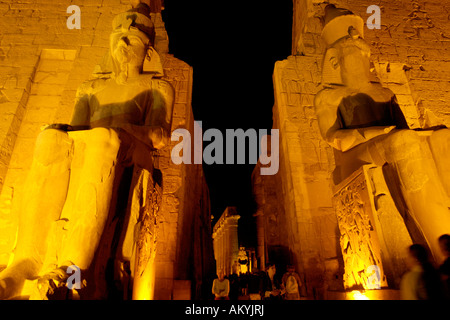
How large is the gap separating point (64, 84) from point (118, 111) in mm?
2383

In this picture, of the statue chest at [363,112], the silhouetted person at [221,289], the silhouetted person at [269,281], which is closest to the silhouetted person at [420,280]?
the statue chest at [363,112]

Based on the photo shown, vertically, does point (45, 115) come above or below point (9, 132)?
above

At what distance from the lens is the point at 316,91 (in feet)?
16.9

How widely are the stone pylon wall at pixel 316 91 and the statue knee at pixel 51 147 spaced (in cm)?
333

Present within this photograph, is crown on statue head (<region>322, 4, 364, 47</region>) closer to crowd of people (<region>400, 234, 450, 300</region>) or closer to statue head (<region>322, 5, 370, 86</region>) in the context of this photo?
statue head (<region>322, 5, 370, 86</region>)

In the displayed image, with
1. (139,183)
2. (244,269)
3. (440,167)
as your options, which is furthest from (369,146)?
(244,269)

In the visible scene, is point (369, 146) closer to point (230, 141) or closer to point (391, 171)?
point (391, 171)

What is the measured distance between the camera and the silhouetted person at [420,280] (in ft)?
5.04

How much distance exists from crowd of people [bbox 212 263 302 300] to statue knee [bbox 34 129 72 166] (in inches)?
129

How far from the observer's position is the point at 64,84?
15.3ft

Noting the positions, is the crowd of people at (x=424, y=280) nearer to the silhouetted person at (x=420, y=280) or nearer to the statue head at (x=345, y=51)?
the silhouetted person at (x=420, y=280)

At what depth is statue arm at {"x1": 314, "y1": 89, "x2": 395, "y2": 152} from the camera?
2572 millimetres

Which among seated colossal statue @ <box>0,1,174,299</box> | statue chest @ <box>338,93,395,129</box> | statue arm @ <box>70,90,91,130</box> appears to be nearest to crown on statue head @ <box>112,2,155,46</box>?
seated colossal statue @ <box>0,1,174,299</box>

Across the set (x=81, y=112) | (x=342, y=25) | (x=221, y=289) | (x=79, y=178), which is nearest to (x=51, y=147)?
(x=79, y=178)
